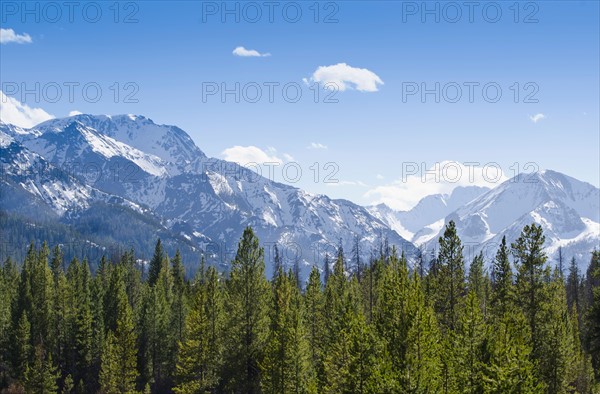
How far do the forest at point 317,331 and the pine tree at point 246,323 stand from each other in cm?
12

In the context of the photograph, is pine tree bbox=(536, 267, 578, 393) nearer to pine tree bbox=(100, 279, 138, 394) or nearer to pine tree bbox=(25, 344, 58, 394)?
pine tree bbox=(100, 279, 138, 394)

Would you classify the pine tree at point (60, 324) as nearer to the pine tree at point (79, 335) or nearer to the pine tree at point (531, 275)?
the pine tree at point (79, 335)

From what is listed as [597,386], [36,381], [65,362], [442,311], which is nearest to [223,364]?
[442,311]

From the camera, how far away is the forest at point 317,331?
29297 millimetres

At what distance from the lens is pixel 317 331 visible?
2286 inches

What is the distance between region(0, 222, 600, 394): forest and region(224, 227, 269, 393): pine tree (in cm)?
12

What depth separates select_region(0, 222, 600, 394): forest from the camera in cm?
2930

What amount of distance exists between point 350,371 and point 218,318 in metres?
24.9

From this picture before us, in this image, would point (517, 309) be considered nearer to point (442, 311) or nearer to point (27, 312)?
point (442, 311)

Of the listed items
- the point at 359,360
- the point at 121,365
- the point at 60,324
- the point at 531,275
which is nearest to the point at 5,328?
the point at 60,324

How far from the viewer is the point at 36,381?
2451 inches

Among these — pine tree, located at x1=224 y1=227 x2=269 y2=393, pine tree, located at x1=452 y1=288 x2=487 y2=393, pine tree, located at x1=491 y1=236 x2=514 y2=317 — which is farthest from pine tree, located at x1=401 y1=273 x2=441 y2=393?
pine tree, located at x1=224 y1=227 x2=269 y2=393

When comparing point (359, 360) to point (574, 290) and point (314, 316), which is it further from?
point (574, 290)

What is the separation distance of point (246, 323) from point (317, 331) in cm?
997
